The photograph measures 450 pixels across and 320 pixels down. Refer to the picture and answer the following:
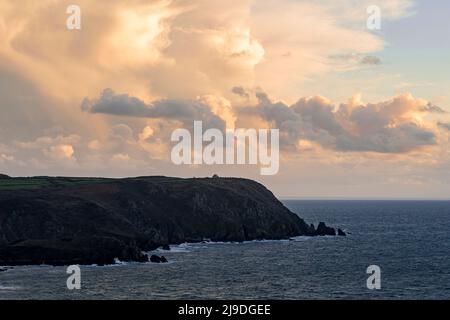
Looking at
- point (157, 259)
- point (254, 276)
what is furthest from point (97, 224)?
point (254, 276)

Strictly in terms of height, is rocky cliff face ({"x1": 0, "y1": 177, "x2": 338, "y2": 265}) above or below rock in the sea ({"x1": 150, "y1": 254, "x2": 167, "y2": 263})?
above

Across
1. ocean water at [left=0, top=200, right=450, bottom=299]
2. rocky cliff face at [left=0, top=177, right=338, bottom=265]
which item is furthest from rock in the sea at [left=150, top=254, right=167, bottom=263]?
ocean water at [left=0, top=200, right=450, bottom=299]

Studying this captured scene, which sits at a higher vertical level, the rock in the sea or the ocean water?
the rock in the sea

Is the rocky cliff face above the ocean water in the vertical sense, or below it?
above

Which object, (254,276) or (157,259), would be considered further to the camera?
(157,259)

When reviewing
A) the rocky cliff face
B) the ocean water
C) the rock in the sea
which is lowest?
the ocean water

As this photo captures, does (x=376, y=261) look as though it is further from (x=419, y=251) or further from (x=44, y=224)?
(x=44, y=224)

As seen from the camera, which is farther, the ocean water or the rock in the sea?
the rock in the sea

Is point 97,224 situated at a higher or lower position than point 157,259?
higher

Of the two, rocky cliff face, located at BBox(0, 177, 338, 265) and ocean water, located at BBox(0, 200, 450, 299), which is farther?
rocky cliff face, located at BBox(0, 177, 338, 265)

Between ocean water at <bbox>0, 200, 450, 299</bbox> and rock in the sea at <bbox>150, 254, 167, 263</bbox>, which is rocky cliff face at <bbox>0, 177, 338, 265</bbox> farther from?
ocean water at <bbox>0, 200, 450, 299</bbox>

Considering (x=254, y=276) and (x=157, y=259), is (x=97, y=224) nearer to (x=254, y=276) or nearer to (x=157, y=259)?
(x=157, y=259)
